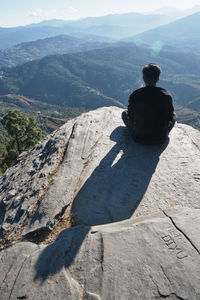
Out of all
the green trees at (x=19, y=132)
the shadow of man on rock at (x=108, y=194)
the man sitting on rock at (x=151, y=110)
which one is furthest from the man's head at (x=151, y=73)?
the green trees at (x=19, y=132)

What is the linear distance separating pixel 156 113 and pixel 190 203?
3.98m

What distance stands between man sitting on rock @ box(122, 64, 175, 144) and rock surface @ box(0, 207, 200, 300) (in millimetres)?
4481

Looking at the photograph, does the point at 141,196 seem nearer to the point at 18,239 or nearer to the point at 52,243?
the point at 52,243

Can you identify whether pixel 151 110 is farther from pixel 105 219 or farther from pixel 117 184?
pixel 105 219

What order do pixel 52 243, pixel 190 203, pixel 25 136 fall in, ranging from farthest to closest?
1. pixel 25 136
2. pixel 190 203
3. pixel 52 243

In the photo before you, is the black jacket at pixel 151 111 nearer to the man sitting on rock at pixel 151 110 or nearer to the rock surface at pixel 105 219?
the man sitting on rock at pixel 151 110

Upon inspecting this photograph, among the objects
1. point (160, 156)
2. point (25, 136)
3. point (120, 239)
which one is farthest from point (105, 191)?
point (25, 136)

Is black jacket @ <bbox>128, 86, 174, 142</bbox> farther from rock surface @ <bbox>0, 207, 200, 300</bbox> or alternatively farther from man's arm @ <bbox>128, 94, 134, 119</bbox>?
rock surface @ <bbox>0, 207, 200, 300</bbox>

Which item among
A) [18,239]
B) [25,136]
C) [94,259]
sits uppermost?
[94,259]

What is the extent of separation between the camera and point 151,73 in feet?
30.9

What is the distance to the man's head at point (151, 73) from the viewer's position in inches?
367

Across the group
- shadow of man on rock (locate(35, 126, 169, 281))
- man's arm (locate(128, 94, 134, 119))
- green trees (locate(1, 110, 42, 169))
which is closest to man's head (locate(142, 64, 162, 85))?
man's arm (locate(128, 94, 134, 119))

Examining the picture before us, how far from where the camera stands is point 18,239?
7.21m

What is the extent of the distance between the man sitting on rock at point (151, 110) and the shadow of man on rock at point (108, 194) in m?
0.80
